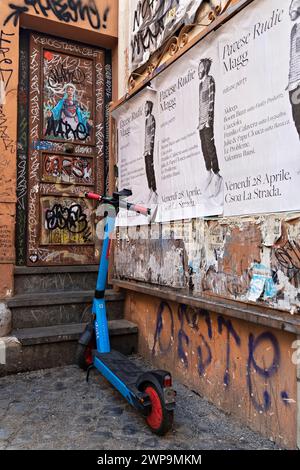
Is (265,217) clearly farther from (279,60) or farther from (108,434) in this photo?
(108,434)

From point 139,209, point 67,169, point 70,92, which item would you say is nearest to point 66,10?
point 70,92

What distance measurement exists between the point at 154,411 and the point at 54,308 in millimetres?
2105

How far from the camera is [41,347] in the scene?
4059mm

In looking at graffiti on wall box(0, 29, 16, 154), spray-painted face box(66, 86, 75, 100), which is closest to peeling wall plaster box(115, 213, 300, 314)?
graffiti on wall box(0, 29, 16, 154)

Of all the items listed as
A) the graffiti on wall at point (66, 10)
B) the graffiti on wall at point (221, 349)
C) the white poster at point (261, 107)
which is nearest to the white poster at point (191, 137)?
the white poster at point (261, 107)

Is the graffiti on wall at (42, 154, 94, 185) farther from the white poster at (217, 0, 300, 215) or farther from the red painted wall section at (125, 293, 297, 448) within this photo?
the white poster at (217, 0, 300, 215)

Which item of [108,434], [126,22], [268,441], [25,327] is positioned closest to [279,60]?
[268,441]

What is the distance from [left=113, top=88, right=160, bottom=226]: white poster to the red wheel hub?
6.06 ft

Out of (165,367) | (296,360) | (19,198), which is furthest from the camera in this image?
(19,198)

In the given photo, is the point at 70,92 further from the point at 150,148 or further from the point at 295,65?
the point at 295,65

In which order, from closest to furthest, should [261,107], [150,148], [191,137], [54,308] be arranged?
[261,107], [191,137], [150,148], [54,308]

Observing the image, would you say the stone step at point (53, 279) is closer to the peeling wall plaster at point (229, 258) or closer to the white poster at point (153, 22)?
the peeling wall plaster at point (229, 258)

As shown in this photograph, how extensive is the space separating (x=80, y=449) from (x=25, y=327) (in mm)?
2018

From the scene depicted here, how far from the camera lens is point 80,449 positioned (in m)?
2.61
